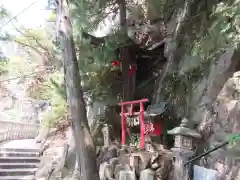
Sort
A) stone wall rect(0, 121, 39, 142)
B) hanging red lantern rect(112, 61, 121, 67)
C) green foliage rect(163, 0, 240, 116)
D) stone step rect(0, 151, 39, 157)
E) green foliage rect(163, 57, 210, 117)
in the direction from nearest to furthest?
1. green foliage rect(163, 0, 240, 116)
2. green foliage rect(163, 57, 210, 117)
3. hanging red lantern rect(112, 61, 121, 67)
4. stone step rect(0, 151, 39, 157)
5. stone wall rect(0, 121, 39, 142)

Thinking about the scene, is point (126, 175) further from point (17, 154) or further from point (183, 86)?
point (17, 154)

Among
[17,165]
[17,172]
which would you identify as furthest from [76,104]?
[17,165]

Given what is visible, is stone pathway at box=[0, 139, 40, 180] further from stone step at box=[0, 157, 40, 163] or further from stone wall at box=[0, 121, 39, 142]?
stone wall at box=[0, 121, 39, 142]

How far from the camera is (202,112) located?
7.76 meters

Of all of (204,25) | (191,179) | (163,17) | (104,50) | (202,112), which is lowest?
(191,179)

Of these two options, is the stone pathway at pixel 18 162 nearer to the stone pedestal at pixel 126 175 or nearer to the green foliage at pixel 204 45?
the stone pedestal at pixel 126 175

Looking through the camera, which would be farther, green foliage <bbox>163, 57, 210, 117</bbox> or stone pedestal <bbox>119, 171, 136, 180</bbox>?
green foliage <bbox>163, 57, 210, 117</bbox>

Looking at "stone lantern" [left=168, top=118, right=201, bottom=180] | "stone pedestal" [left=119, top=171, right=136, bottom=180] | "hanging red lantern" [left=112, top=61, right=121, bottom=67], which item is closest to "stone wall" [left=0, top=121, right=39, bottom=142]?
"hanging red lantern" [left=112, top=61, right=121, bottom=67]

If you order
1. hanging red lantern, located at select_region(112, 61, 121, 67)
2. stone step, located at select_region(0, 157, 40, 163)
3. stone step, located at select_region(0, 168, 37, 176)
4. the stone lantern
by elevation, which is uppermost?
hanging red lantern, located at select_region(112, 61, 121, 67)

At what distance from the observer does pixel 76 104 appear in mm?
6426

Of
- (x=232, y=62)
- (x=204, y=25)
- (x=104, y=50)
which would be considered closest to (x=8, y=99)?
(x=104, y=50)

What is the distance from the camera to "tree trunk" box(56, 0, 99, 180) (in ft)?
20.1

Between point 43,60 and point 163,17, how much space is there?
7426 mm

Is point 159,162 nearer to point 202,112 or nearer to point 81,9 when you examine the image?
point 202,112
